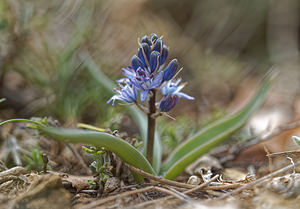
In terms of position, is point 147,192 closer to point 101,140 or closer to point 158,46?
point 101,140

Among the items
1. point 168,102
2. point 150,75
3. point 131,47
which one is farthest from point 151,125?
point 131,47

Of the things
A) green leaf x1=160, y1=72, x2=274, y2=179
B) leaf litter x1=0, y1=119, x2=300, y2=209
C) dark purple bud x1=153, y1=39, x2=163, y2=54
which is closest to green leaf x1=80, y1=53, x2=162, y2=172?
green leaf x1=160, y1=72, x2=274, y2=179

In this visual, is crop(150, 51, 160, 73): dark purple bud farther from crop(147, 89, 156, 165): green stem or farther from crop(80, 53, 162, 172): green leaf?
crop(80, 53, 162, 172): green leaf

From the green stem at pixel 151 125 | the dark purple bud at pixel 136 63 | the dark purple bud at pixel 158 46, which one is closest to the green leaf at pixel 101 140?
the green stem at pixel 151 125

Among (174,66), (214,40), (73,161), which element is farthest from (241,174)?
(214,40)

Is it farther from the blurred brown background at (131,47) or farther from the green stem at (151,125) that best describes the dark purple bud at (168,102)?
the blurred brown background at (131,47)

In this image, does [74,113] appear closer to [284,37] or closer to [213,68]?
[213,68]
